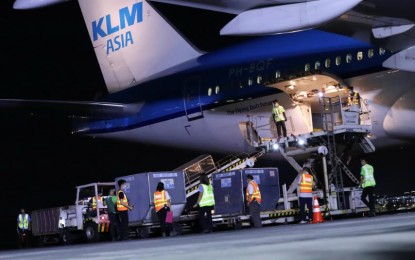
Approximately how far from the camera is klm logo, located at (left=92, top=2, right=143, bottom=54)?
23.7 meters

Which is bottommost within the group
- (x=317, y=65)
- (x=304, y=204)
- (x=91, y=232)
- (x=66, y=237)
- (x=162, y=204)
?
(x=66, y=237)

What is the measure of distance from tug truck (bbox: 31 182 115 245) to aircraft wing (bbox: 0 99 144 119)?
7.77 ft

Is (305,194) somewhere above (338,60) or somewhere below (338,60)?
below

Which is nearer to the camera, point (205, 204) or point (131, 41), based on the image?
point (205, 204)

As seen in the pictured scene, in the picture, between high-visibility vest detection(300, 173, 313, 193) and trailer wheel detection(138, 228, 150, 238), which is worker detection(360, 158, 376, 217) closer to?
high-visibility vest detection(300, 173, 313, 193)

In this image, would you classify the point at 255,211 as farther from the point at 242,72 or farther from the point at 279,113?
the point at 242,72

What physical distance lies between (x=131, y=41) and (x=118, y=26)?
0.89 metres

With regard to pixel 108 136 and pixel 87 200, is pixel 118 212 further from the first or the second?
pixel 108 136

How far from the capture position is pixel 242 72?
18859 millimetres

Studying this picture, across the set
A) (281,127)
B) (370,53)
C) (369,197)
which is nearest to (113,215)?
(281,127)

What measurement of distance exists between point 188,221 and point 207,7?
7395mm

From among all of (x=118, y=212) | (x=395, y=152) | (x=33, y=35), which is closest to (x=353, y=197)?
(x=395, y=152)

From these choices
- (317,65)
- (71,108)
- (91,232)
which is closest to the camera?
(317,65)

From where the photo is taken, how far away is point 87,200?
1858 cm
